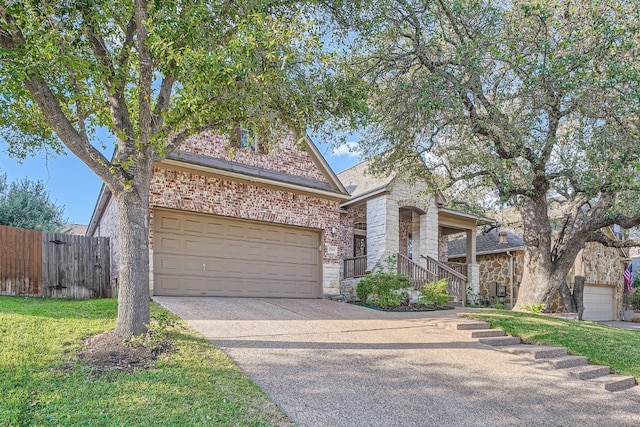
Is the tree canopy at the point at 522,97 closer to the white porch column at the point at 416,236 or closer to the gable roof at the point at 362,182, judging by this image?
the gable roof at the point at 362,182

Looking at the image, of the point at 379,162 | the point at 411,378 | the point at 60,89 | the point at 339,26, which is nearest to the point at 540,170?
the point at 379,162

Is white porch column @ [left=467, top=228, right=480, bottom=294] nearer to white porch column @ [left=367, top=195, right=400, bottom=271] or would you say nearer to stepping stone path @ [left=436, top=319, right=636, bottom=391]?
white porch column @ [left=367, top=195, right=400, bottom=271]

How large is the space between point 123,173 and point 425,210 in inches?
465

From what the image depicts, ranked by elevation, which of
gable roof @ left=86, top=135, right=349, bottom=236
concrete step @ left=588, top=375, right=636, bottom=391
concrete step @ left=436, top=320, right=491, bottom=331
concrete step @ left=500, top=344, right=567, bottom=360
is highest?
gable roof @ left=86, top=135, right=349, bottom=236

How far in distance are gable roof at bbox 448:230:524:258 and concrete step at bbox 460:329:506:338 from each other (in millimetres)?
11515

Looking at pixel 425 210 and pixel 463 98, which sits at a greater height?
A: pixel 463 98

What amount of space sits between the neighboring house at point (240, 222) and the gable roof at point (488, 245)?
10.1 metres

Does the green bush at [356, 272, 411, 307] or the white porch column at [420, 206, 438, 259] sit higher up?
the white porch column at [420, 206, 438, 259]

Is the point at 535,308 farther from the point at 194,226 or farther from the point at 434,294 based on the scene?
the point at 194,226

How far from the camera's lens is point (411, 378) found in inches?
230

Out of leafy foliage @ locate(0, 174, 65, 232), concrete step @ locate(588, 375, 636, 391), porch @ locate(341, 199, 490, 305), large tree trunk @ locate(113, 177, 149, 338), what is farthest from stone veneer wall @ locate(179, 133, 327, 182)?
leafy foliage @ locate(0, 174, 65, 232)

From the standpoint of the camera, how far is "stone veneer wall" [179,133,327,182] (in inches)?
455

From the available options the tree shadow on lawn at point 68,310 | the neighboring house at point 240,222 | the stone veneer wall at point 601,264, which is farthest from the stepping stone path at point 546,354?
the stone veneer wall at point 601,264

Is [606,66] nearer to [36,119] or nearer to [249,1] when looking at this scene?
[249,1]
